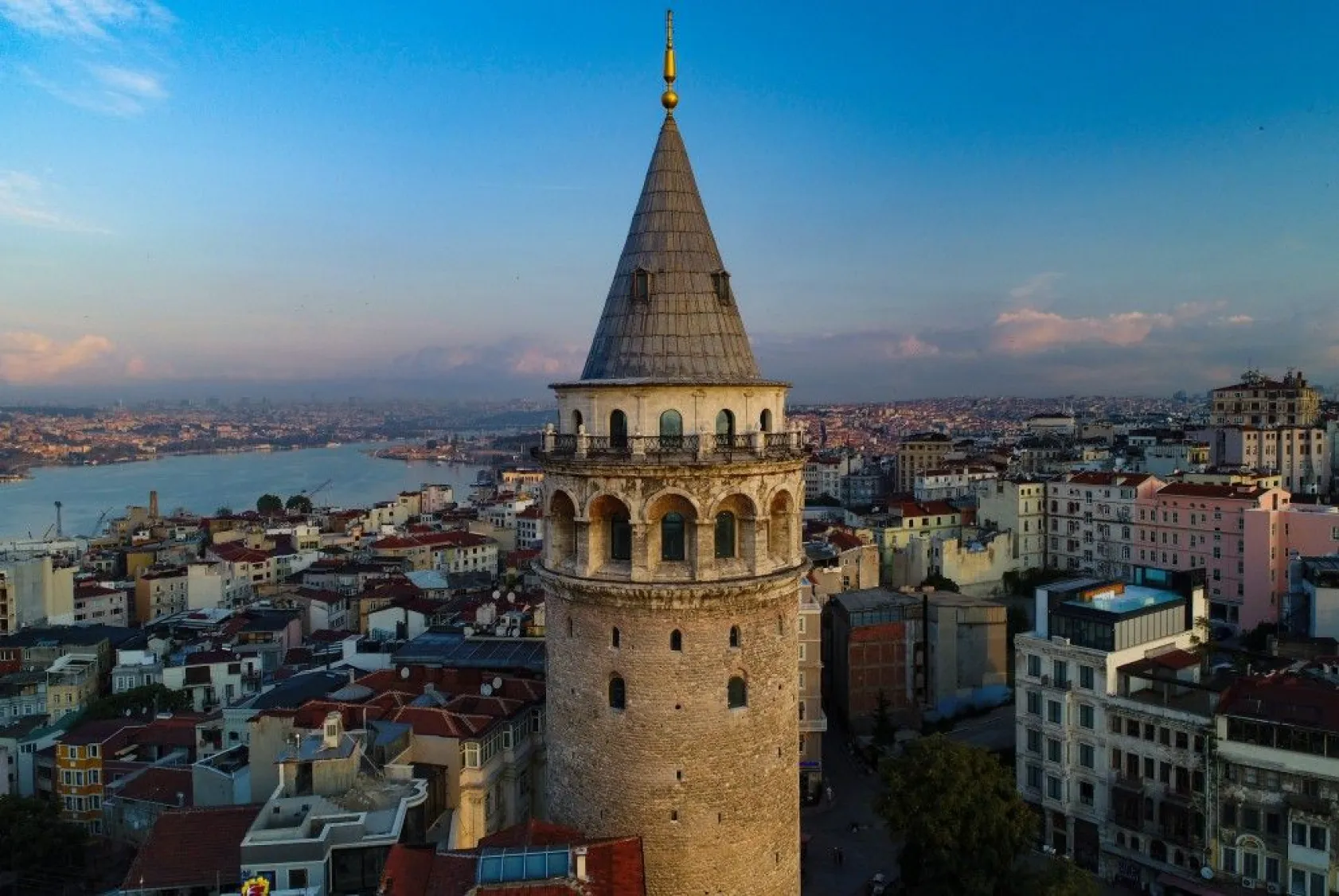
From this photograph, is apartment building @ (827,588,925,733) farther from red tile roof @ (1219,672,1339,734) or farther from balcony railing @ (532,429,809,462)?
balcony railing @ (532,429,809,462)

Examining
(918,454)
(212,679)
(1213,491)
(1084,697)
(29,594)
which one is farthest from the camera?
(918,454)

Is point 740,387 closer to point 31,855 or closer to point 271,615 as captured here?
point 31,855

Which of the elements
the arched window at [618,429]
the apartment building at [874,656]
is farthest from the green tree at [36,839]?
the apartment building at [874,656]

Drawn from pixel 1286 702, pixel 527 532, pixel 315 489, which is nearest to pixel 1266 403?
pixel 527 532

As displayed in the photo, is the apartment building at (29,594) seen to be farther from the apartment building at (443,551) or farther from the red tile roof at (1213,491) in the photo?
the red tile roof at (1213,491)

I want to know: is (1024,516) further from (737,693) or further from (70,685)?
(70,685)
